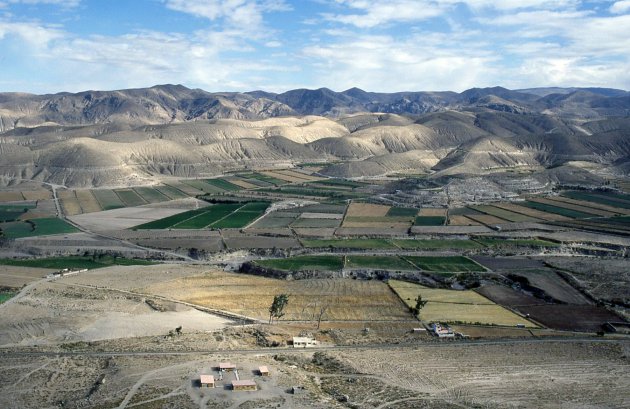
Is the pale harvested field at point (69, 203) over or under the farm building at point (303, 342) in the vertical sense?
over

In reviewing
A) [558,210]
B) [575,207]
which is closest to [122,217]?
[558,210]

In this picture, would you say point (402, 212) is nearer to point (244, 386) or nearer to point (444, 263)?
point (444, 263)

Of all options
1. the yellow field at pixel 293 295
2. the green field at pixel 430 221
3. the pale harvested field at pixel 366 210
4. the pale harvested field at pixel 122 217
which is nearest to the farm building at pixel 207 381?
the yellow field at pixel 293 295

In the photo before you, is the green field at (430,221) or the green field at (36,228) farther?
the green field at (430,221)

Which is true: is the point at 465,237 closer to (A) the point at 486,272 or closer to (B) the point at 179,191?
→ (A) the point at 486,272

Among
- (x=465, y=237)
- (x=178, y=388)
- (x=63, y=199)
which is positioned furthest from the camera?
(x=63, y=199)

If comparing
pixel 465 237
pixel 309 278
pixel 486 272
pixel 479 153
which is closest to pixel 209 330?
pixel 309 278

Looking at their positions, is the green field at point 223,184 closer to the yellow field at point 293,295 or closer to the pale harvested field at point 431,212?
the pale harvested field at point 431,212
